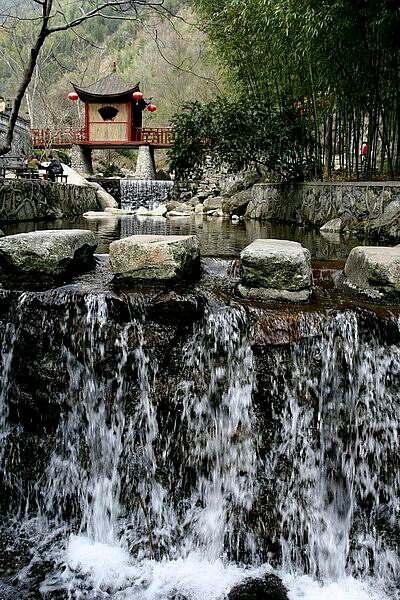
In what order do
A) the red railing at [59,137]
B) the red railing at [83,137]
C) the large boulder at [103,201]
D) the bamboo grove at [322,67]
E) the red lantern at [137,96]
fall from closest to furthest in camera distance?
1. the bamboo grove at [322,67]
2. the large boulder at [103,201]
3. the red lantern at [137,96]
4. the red railing at [83,137]
5. the red railing at [59,137]

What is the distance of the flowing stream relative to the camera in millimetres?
3318

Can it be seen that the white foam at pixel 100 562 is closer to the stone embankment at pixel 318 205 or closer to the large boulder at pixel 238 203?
the stone embankment at pixel 318 205

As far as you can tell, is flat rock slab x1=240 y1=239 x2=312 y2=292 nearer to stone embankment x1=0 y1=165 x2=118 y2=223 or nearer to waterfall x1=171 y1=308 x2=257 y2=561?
waterfall x1=171 y1=308 x2=257 y2=561

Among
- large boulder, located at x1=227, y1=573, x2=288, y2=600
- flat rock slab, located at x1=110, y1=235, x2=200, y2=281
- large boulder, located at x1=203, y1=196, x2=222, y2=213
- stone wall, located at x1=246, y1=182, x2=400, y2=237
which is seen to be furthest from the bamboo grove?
large boulder, located at x1=227, y1=573, x2=288, y2=600

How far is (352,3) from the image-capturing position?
25.2 ft

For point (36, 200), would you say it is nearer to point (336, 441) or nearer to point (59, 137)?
point (336, 441)

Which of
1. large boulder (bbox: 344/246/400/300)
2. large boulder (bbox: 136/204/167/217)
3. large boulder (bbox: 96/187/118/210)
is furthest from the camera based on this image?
large boulder (bbox: 96/187/118/210)

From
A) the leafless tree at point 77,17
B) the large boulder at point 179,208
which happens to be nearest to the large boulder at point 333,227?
the leafless tree at point 77,17

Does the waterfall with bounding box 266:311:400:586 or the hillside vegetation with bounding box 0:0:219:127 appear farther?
the hillside vegetation with bounding box 0:0:219:127

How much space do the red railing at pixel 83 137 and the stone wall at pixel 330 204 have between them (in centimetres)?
1363

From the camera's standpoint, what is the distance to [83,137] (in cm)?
2877

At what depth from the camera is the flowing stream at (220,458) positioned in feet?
10.9

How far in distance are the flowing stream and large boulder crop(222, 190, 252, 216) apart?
1331 cm

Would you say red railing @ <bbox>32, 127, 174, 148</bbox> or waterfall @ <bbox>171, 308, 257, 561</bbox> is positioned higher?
red railing @ <bbox>32, 127, 174, 148</bbox>
